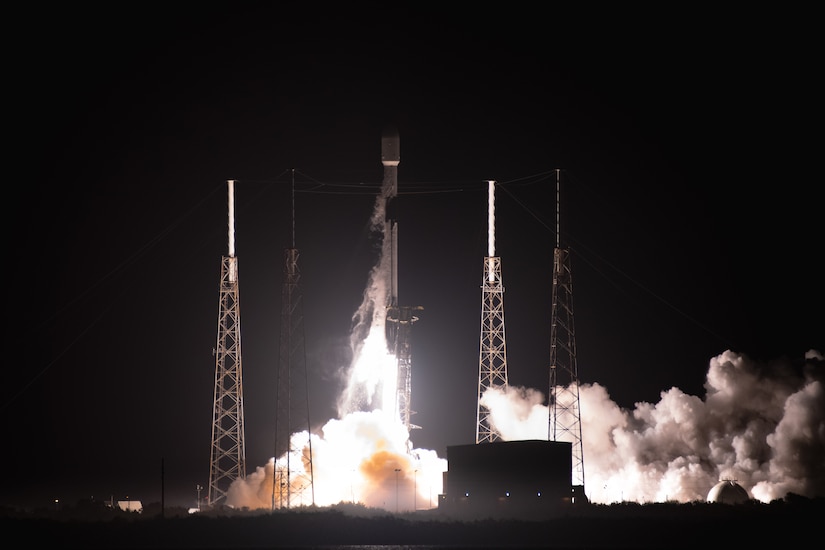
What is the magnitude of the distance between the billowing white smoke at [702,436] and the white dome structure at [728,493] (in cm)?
185

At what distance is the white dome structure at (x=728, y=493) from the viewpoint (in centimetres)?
9538

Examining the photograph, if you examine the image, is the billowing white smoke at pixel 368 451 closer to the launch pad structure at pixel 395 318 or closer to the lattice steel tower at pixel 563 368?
the launch pad structure at pixel 395 318

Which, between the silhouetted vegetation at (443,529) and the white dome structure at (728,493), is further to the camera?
the white dome structure at (728,493)

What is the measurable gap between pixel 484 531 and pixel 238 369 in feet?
48.7

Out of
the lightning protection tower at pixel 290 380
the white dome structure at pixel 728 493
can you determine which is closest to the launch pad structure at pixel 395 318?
the lightning protection tower at pixel 290 380

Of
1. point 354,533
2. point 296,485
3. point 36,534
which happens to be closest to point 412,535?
point 354,533

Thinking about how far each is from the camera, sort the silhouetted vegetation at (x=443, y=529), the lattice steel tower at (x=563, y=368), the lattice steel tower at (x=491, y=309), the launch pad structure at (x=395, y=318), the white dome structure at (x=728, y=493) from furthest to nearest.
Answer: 1. the launch pad structure at (x=395, y=318)
2. the lattice steel tower at (x=491, y=309)
3. the white dome structure at (x=728, y=493)
4. the lattice steel tower at (x=563, y=368)
5. the silhouetted vegetation at (x=443, y=529)

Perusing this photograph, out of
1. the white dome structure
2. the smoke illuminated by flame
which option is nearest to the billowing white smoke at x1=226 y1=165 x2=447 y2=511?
the smoke illuminated by flame

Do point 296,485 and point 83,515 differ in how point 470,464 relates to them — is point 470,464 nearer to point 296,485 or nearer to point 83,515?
point 296,485

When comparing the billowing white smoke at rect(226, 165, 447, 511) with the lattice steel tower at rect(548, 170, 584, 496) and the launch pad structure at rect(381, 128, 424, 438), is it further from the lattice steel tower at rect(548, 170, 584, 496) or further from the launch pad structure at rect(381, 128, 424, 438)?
the lattice steel tower at rect(548, 170, 584, 496)

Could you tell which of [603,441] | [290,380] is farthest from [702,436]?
[290,380]

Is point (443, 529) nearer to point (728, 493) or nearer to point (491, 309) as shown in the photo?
point (491, 309)

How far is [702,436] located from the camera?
10269 cm

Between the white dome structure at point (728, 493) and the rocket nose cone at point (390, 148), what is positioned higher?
the rocket nose cone at point (390, 148)
